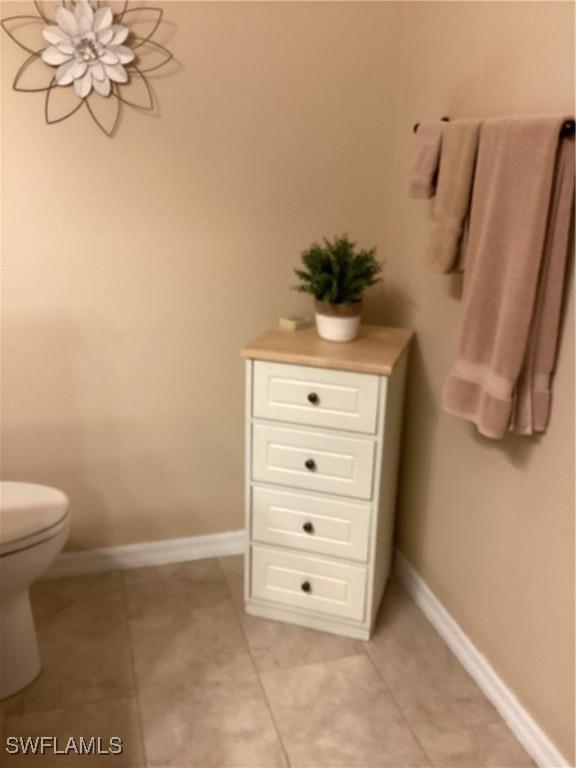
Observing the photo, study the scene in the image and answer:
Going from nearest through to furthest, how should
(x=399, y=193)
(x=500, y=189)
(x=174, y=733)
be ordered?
(x=500, y=189), (x=174, y=733), (x=399, y=193)

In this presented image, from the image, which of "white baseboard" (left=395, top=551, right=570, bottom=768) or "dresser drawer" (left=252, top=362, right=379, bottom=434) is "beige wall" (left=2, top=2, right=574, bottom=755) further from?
"dresser drawer" (left=252, top=362, right=379, bottom=434)

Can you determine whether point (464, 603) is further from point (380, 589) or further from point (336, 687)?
point (336, 687)

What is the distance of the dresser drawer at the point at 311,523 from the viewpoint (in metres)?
1.94

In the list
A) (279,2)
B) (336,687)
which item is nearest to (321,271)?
(279,2)

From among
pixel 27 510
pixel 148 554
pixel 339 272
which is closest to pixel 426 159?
pixel 339 272

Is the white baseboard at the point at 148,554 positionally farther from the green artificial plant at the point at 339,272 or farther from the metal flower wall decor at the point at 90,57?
the metal flower wall decor at the point at 90,57

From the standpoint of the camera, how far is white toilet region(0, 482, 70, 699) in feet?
5.44

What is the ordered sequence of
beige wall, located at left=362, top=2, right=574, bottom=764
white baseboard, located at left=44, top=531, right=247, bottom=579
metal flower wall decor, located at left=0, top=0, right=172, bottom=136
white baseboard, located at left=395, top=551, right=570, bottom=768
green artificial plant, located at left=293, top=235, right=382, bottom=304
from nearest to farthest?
beige wall, located at left=362, top=2, right=574, bottom=764 → white baseboard, located at left=395, top=551, right=570, bottom=768 → metal flower wall decor, located at left=0, top=0, right=172, bottom=136 → green artificial plant, located at left=293, top=235, right=382, bottom=304 → white baseboard, located at left=44, top=531, right=247, bottom=579

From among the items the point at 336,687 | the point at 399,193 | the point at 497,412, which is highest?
the point at 399,193

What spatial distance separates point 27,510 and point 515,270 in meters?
1.33

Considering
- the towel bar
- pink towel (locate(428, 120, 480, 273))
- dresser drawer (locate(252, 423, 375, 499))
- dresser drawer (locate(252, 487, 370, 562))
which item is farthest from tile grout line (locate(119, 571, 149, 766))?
the towel bar

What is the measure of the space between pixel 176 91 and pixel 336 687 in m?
1.76

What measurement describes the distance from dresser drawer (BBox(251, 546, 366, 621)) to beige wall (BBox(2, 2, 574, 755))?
0.29 m

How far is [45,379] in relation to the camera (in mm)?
2100
